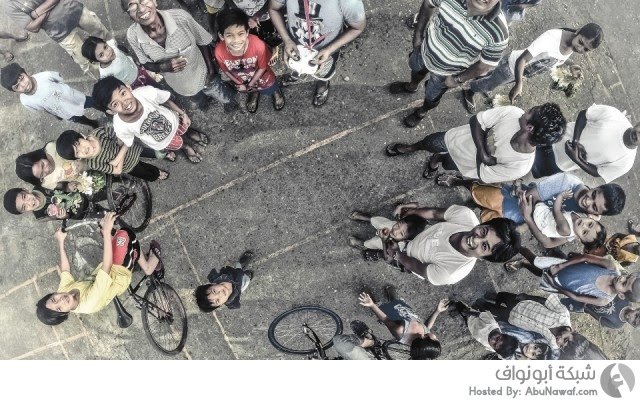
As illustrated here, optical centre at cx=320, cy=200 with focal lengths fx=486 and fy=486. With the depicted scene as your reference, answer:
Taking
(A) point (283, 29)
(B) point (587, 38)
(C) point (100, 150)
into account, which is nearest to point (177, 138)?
(C) point (100, 150)

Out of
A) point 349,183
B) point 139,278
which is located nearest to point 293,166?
point 349,183

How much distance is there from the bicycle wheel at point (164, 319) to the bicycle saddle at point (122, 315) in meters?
0.16

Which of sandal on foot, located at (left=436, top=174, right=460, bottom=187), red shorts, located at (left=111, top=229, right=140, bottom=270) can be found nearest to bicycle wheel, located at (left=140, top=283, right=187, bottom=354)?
red shorts, located at (left=111, top=229, right=140, bottom=270)

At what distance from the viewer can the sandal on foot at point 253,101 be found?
535 cm

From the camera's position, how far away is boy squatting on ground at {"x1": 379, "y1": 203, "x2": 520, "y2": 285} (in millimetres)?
3676

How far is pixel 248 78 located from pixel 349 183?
167cm

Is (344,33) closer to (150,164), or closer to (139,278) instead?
(150,164)

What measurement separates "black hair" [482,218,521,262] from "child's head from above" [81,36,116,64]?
141 inches

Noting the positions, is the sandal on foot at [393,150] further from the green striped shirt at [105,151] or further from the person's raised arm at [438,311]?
the green striped shirt at [105,151]

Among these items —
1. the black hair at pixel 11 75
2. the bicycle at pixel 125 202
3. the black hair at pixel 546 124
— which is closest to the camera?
the black hair at pixel 546 124

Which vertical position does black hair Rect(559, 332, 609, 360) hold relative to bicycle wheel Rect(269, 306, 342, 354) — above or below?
above

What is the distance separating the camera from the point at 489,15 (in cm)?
363

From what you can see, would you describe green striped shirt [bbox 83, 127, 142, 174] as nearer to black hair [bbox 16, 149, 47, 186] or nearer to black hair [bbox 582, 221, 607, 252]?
black hair [bbox 16, 149, 47, 186]

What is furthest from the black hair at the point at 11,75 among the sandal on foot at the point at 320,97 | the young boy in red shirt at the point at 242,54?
the sandal on foot at the point at 320,97
